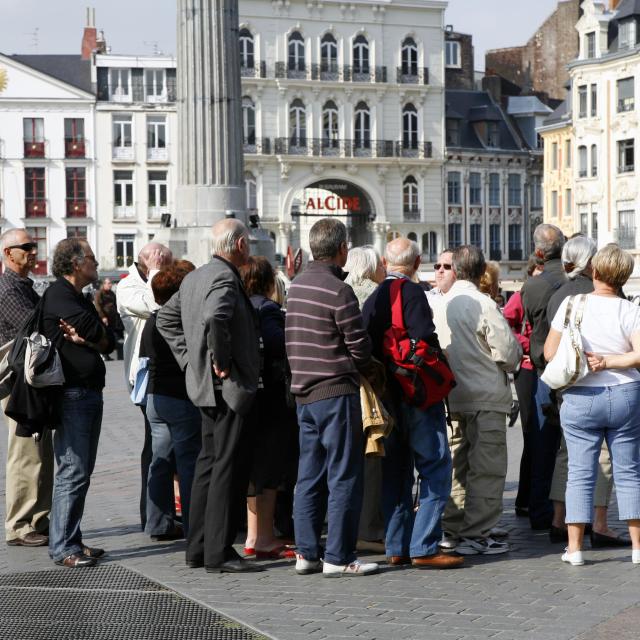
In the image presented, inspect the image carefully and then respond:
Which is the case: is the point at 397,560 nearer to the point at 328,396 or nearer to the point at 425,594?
the point at 425,594

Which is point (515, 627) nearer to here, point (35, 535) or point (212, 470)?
point (212, 470)

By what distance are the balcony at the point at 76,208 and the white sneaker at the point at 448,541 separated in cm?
5991

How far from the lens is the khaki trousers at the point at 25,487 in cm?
923

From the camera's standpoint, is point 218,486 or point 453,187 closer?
point 218,486

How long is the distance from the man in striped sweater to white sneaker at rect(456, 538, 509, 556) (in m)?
0.76

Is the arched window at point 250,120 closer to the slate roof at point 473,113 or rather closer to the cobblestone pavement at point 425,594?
the slate roof at point 473,113

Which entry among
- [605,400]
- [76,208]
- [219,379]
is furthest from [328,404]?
[76,208]

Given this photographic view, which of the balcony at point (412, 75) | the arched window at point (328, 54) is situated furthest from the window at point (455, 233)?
the arched window at point (328, 54)

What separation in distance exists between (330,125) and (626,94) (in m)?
17.4

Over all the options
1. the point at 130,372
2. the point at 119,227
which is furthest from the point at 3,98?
the point at 130,372

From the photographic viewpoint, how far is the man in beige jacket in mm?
8492

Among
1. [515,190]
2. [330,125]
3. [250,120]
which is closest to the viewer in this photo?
[250,120]

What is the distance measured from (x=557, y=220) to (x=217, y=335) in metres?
60.1

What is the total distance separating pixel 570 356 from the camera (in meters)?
8.02
